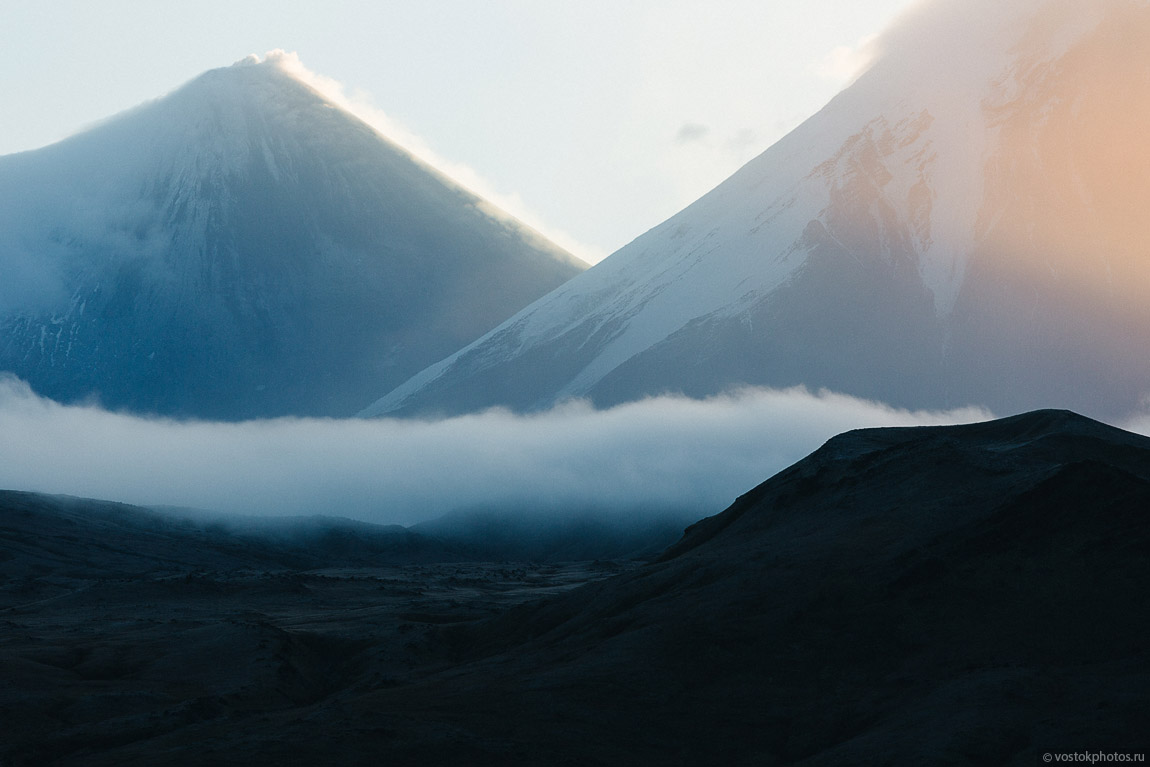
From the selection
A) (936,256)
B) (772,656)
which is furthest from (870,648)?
(936,256)

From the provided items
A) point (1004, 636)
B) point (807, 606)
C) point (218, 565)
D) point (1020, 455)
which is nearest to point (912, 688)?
point (1004, 636)

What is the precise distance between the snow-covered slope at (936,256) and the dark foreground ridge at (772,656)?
110m

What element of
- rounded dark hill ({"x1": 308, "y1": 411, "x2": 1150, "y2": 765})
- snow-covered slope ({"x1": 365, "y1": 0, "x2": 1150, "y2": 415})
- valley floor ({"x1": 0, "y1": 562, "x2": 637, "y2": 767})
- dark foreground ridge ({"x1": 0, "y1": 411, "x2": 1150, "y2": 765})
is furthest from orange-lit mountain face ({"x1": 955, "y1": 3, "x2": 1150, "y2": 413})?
rounded dark hill ({"x1": 308, "y1": 411, "x2": 1150, "y2": 765})

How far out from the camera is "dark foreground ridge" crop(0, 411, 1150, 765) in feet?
76.9

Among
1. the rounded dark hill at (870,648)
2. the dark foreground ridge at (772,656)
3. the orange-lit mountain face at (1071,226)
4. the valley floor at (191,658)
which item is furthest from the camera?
the orange-lit mountain face at (1071,226)

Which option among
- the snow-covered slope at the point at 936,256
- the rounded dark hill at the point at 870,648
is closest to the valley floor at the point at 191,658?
the rounded dark hill at the point at 870,648

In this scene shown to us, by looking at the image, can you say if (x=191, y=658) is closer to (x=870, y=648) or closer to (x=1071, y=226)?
(x=870, y=648)

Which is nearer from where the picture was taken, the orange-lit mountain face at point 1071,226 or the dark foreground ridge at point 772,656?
the dark foreground ridge at point 772,656

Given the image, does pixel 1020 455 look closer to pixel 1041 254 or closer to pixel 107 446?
pixel 1041 254

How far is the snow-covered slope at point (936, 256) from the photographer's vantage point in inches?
5807

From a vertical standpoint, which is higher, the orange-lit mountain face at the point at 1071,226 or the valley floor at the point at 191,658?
the orange-lit mountain face at the point at 1071,226

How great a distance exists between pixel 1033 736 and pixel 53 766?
21355mm

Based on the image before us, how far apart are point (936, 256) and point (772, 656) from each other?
14031cm

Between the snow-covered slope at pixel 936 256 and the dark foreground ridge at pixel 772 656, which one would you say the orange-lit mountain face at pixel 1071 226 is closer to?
the snow-covered slope at pixel 936 256
